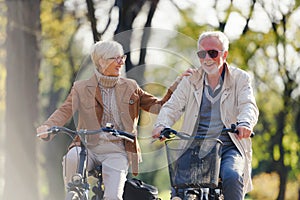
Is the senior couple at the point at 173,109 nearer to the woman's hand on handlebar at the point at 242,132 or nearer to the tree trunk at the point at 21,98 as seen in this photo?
the woman's hand on handlebar at the point at 242,132

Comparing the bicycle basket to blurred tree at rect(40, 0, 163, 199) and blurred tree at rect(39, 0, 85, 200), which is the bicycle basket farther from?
blurred tree at rect(39, 0, 85, 200)

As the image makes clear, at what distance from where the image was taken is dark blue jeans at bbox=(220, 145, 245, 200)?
7836 mm

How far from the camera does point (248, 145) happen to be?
8.38 m

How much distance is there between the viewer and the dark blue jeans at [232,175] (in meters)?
7.84

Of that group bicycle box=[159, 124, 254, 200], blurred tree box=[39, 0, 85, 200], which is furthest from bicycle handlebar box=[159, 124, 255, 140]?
blurred tree box=[39, 0, 85, 200]

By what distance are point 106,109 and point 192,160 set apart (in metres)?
1.62

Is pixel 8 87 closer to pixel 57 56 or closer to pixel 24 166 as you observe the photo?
pixel 24 166

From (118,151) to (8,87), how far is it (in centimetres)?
1027

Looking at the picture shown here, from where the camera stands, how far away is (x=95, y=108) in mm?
9000

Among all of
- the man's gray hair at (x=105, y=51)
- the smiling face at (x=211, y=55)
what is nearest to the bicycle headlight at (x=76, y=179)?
the man's gray hair at (x=105, y=51)

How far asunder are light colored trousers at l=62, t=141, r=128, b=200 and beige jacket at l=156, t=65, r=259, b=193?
2.34ft

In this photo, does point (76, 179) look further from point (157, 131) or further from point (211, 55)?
point (211, 55)

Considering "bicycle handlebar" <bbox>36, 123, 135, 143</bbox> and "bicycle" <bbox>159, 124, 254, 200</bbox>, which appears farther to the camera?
"bicycle handlebar" <bbox>36, 123, 135, 143</bbox>

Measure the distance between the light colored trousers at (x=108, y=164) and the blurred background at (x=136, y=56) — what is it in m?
0.35
